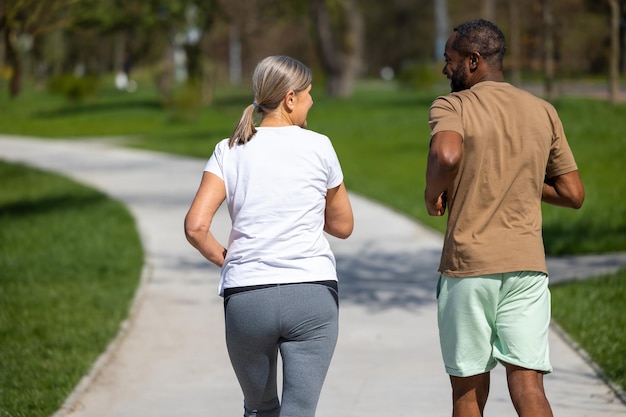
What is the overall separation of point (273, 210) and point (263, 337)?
1.35ft

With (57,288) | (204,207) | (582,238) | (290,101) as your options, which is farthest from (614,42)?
(204,207)

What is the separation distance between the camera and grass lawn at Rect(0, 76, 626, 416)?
22.5 feet

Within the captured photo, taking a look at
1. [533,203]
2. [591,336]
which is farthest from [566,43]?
[533,203]

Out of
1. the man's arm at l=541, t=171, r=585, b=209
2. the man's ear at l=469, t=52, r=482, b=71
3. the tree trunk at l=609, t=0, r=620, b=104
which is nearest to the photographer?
the man's ear at l=469, t=52, r=482, b=71

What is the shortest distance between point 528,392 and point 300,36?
68514 mm

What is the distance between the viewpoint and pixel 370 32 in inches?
3595

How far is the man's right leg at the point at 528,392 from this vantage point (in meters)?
3.81

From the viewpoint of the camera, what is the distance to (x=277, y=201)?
369 centimetres

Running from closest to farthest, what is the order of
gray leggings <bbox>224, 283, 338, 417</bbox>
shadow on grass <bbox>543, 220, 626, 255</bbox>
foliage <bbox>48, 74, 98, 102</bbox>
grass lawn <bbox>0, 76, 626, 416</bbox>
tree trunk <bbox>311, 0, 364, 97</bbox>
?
1. gray leggings <bbox>224, 283, 338, 417</bbox>
2. grass lawn <bbox>0, 76, 626, 416</bbox>
3. shadow on grass <bbox>543, 220, 626, 255</bbox>
4. tree trunk <bbox>311, 0, 364, 97</bbox>
5. foliage <bbox>48, 74, 98, 102</bbox>

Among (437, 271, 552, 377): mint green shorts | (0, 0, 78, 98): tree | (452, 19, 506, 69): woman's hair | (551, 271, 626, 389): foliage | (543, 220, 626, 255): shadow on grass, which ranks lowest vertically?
(543, 220, 626, 255): shadow on grass

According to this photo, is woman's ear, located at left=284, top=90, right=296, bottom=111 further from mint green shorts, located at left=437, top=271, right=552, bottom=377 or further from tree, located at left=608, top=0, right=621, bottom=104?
tree, located at left=608, top=0, right=621, bottom=104

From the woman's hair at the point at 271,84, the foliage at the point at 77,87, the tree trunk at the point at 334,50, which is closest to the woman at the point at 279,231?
the woman's hair at the point at 271,84

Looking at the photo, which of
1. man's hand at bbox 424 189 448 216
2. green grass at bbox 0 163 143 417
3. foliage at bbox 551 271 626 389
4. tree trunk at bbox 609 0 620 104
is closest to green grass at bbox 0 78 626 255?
tree trunk at bbox 609 0 620 104

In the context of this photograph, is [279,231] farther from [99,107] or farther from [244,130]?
[99,107]
